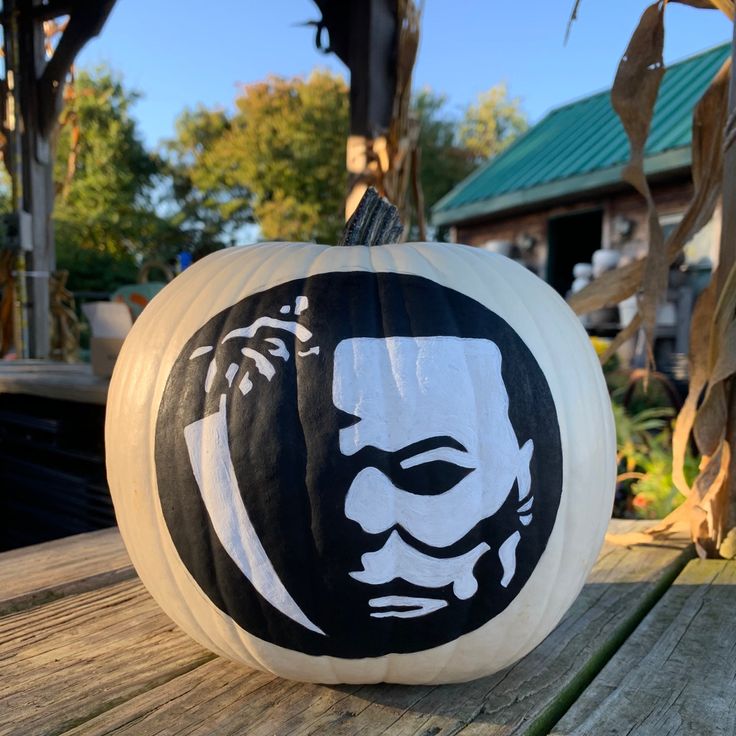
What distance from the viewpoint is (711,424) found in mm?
1379

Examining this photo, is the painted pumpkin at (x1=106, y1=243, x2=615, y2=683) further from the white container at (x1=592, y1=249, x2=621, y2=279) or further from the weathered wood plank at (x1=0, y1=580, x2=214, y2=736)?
the white container at (x1=592, y1=249, x2=621, y2=279)

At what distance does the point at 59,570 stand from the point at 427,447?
89 cm

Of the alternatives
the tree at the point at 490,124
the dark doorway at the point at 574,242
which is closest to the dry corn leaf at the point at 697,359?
the dark doorway at the point at 574,242

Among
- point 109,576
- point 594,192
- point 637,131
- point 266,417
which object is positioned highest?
point 594,192

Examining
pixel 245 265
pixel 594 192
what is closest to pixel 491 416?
A: pixel 245 265

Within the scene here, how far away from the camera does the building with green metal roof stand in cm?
634

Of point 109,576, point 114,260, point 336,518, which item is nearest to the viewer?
point 336,518

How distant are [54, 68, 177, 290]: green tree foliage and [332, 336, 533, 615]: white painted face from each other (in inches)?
724

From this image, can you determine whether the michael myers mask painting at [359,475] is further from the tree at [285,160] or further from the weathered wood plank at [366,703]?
the tree at [285,160]

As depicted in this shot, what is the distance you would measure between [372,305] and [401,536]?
0.31m

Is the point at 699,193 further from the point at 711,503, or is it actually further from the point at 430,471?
the point at 430,471

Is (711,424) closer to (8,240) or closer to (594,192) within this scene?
Result: (8,240)

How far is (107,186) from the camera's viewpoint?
18.8 metres

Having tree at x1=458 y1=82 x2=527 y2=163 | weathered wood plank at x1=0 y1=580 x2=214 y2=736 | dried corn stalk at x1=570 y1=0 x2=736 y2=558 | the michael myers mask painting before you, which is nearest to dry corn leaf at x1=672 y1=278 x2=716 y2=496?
dried corn stalk at x1=570 y1=0 x2=736 y2=558
